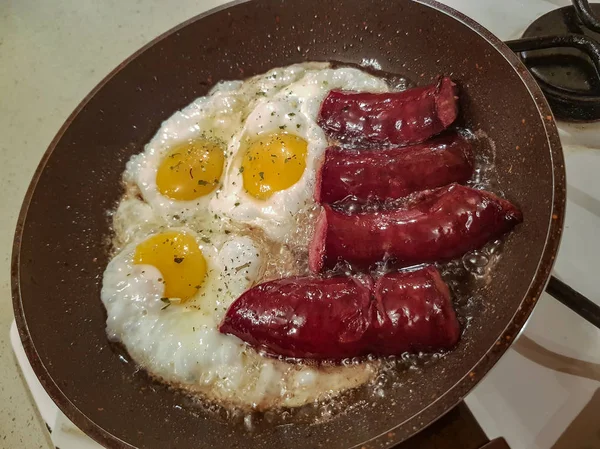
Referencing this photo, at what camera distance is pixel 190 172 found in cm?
210

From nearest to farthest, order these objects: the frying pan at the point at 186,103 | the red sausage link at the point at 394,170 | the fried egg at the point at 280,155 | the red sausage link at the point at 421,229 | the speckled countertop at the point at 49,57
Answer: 1. the frying pan at the point at 186,103
2. the red sausage link at the point at 421,229
3. the red sausage link at the point at 394,170
4. the fried egg at the point at 280,155
5. the speckled countertop at the point at 49,57

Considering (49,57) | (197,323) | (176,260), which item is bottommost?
(197,323)

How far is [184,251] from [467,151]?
117 centimetres

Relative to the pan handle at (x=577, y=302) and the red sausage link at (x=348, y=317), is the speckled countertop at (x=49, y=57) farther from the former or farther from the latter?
the pan handle at (x=577, y=302)

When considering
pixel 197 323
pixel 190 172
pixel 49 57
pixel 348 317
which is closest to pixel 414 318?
pixel 348 317

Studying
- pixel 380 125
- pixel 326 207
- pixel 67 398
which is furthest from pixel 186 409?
pixel 380 125

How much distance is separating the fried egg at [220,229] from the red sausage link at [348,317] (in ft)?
0.36

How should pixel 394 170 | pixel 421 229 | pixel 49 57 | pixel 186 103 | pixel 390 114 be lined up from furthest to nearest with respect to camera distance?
pixel 49 57
pixel 186 103
pixel 390 114
pixel 394 170
pixel 421 229

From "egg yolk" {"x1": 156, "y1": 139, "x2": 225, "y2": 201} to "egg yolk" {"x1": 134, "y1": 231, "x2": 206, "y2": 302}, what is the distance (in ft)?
0.72

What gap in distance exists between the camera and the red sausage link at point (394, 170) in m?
1.87

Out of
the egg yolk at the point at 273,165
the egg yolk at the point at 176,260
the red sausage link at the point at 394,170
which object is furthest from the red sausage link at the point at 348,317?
the egg yolk at the point at 273,165

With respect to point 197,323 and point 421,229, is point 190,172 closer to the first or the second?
point 197,323

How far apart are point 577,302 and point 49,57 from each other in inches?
131

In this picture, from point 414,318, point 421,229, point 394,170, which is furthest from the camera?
point 394,170
